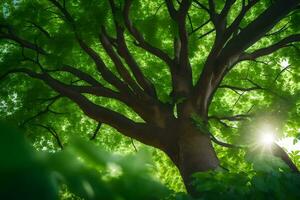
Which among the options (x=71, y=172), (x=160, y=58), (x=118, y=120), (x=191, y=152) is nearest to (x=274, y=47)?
(x=160, y=58)

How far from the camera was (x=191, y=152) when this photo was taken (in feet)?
22.9

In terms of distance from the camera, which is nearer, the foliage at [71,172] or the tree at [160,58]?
the foliage at [71,172]

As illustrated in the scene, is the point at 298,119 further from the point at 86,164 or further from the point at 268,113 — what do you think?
the point at 86,164

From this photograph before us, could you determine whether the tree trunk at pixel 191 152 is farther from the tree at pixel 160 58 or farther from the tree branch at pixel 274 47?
the tree branch at pixel 274 47

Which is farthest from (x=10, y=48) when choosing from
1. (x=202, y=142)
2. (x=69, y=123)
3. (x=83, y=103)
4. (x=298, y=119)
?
(x=298, y=119)

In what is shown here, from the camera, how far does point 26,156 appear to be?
487mm

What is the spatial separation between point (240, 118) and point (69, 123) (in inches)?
244

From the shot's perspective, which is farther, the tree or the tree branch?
the tree branch

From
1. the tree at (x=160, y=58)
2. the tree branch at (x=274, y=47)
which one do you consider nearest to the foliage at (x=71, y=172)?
the tree at (x=160, y=58)

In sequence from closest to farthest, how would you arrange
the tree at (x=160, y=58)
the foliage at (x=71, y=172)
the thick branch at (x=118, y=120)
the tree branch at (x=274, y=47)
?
the foliage at (x=71, y=172)
the tree at (x=160, y=58)
the thick branch at (x=118, y=120)
the tree branch at (x=274, y=47)

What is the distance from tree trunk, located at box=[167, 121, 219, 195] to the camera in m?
6.77

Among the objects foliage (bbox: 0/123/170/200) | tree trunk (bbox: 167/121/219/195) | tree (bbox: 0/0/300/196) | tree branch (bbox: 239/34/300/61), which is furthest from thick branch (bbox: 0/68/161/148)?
foliage (bbox: 0/123/170/200)

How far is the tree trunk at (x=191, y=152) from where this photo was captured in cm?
677

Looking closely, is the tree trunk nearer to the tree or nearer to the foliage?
the tree
